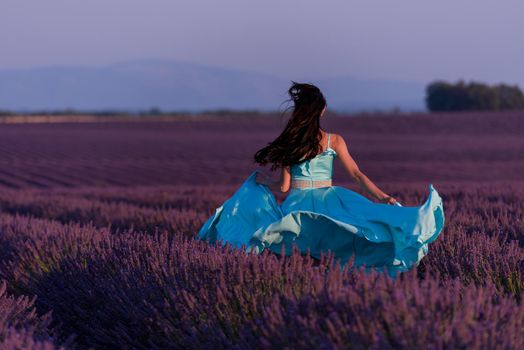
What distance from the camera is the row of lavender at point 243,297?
9.34ft

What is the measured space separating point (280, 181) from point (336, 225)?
22.4 inches

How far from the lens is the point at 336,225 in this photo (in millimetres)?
5566

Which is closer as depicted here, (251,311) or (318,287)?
(318,287)

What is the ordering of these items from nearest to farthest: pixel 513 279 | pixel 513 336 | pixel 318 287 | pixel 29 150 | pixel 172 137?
pixel 513 336 < pixel 318 287 < pixel 513 279 < pixel 29 150 < pixel 172 137

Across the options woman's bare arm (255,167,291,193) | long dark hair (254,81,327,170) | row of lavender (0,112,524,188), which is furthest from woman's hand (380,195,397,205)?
row of lavender (0,112,524,188)

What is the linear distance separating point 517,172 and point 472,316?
20.2 m

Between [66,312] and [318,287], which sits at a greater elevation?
[318,287]

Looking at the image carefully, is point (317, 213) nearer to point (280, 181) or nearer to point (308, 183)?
point (308, 183)

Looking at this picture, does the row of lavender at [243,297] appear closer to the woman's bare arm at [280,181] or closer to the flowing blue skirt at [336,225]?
the flowing blue skirt at [336,225]

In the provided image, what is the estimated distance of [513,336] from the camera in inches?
108

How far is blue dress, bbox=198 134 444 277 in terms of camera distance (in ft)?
17.3

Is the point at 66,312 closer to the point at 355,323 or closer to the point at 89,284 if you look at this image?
the point at 89,284

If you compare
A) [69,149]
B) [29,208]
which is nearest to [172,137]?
[69,149]

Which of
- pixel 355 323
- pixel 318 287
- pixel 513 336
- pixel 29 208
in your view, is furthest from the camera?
pixel 29 208
